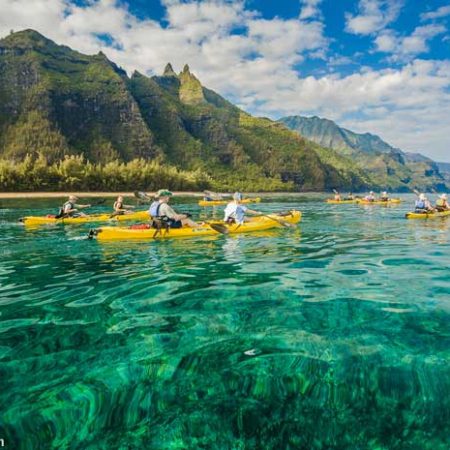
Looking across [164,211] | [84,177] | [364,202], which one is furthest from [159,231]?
[84,177]

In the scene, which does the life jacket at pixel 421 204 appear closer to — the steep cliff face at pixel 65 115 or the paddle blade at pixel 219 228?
the paddle blade at pixel 219 228

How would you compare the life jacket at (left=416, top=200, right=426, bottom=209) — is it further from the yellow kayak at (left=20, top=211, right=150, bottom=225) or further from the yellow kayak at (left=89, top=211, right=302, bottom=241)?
the yellow kayak at (left=20, top=211, right=150, bottom=225)

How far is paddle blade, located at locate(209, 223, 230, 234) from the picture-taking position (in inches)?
763

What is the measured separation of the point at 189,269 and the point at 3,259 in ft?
24.1

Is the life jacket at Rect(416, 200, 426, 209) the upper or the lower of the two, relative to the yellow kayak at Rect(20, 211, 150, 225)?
upper

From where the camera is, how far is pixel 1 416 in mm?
4273

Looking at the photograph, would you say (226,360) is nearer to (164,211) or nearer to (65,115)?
(164,211)

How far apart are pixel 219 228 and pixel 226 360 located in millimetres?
14164

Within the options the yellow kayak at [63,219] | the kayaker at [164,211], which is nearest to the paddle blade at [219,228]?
the kayaker at [164,211]

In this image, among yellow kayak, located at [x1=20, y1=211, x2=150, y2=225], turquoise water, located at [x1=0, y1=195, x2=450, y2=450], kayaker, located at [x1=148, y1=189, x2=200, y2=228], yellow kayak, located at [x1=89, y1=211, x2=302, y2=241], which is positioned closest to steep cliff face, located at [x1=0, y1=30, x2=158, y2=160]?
yellow kayak, located at [x1=20, y1=211, x2=150, y2=225]

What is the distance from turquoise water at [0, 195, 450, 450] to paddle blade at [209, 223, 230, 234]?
324 inches

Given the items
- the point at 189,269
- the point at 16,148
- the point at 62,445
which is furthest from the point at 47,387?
the point at 16,148

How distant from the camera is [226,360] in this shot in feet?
18.1

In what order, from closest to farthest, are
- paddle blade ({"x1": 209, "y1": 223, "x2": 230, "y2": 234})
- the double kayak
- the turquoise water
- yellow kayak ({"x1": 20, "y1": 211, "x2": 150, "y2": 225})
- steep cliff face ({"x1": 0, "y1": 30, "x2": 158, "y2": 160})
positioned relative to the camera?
A: the turquoise water, paddle blade ({"x1": 209, "y1": 223, "x2": 230, "y2": 234}), yellow kayak ({"x1": 20, "y1": 211, "x2": 150, "y2": 225}), the double kayak, steep cliff face ({"x1": 0, "y1": 30, "x2": 158, "y2": 160})
